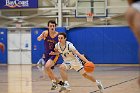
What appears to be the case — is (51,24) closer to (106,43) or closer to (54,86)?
(54,86)

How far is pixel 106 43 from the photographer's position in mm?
17797

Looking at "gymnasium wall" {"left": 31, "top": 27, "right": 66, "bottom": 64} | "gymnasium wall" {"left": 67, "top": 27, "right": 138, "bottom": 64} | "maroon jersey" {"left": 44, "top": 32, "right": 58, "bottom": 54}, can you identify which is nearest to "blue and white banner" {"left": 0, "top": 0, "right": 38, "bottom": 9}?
"gymnasium wall" {"left": 31, "top": 27, "right": 66, "bottom": 64}

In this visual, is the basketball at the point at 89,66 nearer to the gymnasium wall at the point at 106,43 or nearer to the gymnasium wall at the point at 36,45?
the gymnasium wall at the point at 106,43

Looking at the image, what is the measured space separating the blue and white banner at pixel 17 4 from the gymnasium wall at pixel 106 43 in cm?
291

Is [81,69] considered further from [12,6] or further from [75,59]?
[12,6]

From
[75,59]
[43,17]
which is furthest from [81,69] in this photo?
[43,17]

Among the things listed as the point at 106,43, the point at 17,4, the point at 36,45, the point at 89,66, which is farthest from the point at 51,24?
the point at 17,4

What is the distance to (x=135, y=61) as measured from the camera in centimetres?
1759

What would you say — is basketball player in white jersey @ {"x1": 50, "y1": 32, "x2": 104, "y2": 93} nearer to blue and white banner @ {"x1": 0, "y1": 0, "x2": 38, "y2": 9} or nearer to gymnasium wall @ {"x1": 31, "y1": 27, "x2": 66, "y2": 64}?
gymnasium wall @ {"x1": 31, "y1": 27, "x2": 66, "y2": 64}

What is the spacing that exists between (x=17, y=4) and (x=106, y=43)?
5217 millimetres

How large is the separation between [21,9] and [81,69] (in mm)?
11432

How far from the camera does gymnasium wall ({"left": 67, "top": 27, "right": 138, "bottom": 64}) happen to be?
17750 millimetres

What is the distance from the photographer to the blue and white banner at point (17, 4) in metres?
18.4

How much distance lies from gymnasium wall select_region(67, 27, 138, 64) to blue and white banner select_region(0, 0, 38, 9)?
9.54 ft
